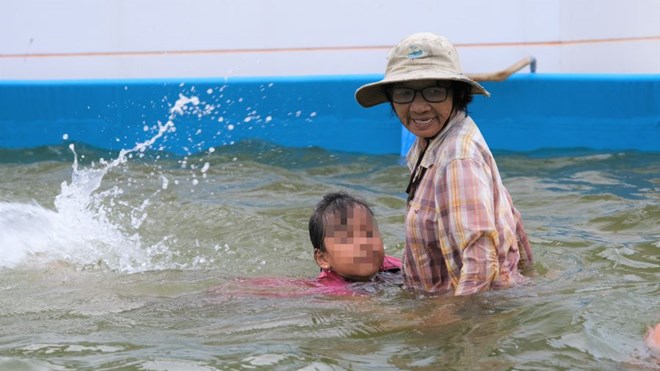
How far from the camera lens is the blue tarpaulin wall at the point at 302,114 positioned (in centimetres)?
730

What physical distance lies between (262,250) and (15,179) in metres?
2.70

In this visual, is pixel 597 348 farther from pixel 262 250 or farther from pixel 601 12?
pixel 601 12

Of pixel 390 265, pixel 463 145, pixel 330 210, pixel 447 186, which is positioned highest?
pixel 463 145

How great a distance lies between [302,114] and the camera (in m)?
7.96

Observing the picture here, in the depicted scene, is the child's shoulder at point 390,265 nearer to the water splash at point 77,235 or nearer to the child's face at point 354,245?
the child's face at point 354,245

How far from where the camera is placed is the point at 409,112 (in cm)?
359

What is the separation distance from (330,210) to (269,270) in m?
0.85

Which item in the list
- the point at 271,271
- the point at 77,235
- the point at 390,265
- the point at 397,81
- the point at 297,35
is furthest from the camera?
the point at 297,35

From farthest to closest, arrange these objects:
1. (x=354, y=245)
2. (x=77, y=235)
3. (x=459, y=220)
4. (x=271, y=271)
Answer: (x=77, y=235) < (x=271, y=271) < (x=354, y=245) < (x=459, y=220)

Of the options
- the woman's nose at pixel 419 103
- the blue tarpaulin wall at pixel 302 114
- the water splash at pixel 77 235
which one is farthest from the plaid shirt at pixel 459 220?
the blue tarpaulin wall at pixel 302 114

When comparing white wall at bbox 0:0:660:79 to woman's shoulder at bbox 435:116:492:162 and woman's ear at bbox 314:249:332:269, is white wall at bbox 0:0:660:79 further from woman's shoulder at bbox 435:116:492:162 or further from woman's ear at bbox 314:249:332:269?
woman's shoulder at bbox 435:116:492:162

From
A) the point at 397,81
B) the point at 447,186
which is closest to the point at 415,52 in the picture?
the point at 397,81

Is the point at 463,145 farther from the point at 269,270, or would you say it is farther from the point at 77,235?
the point at 77,235

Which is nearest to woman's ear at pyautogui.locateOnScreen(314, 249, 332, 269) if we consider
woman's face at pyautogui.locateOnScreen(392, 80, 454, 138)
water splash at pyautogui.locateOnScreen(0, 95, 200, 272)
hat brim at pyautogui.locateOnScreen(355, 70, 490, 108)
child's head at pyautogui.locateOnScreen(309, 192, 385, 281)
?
child's head at pyautogui.locateOnScreen(309, 192, 385, 281)
